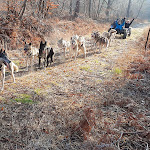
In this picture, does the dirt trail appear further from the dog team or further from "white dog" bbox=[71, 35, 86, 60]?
"white dog" bbox=[71, 35, 86, 60]

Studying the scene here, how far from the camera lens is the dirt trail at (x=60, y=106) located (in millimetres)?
3705

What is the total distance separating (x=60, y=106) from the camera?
5.04m

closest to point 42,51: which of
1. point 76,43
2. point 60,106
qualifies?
point 76,43

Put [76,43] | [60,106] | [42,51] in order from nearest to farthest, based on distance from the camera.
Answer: [60,106] → [42,51] → [76,43]

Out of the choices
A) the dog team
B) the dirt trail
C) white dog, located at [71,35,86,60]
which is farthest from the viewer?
white dog, located at [71,35,86,60]

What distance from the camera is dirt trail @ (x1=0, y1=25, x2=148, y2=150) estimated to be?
371 cm

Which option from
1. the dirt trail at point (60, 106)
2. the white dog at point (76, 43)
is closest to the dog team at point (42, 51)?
the white dog at point (76, 43)

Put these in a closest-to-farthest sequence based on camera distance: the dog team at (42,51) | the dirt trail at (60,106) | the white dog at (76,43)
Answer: the dirt trail at (60,106), the dog team at (42,51), the white dog at (76,43)

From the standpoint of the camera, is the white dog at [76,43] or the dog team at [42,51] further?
the white dog at [76,43]

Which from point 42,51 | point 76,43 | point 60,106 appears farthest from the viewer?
point 76,43

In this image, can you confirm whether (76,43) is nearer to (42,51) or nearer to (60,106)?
(42,51)

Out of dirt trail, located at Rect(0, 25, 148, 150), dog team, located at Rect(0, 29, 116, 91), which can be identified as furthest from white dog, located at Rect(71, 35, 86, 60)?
dirt trail, located at Rect(0, 25, 148, 150)

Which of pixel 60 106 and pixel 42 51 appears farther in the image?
pixel 42 51

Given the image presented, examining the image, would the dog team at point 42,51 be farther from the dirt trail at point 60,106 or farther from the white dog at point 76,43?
the dirt trail at point 60,106
